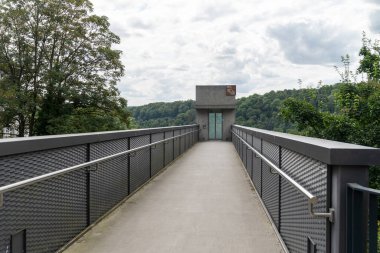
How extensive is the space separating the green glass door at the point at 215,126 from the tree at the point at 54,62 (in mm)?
6520

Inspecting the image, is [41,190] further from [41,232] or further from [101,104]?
[101,104]

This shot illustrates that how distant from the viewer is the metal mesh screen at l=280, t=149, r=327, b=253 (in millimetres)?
2809

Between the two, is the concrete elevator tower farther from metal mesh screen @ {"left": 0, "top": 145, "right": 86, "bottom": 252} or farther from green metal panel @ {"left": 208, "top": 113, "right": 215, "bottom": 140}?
metal mesh screen @ {"left": 0, "top": 145, "right": 86, "bottom": 252}

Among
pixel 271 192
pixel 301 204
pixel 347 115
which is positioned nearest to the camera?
pixel 301 204

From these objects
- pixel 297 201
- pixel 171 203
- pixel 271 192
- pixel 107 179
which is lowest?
pixel 171 203

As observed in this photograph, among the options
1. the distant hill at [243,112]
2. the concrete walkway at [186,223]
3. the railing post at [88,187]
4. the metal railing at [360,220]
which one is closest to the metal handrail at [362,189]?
the metal railing at [360,220]

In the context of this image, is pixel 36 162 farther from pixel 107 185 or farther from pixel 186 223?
pixel 186 223

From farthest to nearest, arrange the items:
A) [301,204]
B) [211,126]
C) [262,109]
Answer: [262,109] → [211,126] → [301,204]

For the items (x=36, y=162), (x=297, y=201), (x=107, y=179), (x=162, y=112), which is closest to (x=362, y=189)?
(x=297, y=201)

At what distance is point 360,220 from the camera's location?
2.30 metres

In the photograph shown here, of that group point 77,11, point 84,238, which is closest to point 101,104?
point 77,11

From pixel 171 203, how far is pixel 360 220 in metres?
4.39

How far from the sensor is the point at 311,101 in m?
25.5

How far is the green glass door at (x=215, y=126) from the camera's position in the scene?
31.7 metres
